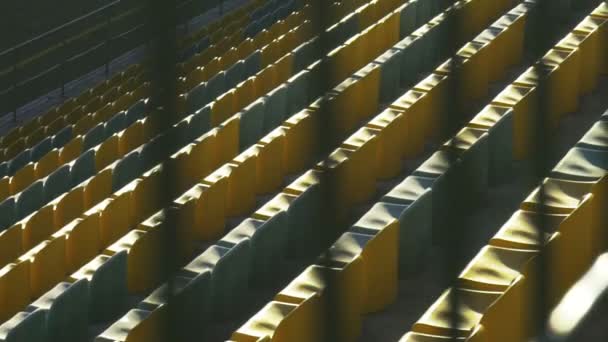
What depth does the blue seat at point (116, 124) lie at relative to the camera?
244 centimetres

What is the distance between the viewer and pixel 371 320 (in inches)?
45.5

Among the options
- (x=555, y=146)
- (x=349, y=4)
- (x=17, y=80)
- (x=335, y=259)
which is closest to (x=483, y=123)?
(x=555, y=146)

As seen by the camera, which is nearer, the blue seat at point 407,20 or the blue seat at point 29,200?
the blue seat at point 29,200

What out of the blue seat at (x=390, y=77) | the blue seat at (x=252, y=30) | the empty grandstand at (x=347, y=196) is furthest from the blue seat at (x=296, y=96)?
the blue seat at (x=252, y=30)

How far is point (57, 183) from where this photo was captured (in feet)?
6.70

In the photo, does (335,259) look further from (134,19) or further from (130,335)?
(134,19)

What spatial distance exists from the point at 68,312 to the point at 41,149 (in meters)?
1.35

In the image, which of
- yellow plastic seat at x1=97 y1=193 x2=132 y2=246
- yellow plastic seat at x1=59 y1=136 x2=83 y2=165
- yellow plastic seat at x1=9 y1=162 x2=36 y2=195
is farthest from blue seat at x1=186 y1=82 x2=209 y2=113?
yellow plastic seat at x1=97 y1=193 x2=132 y2=246

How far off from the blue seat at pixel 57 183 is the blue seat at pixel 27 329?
0.80m

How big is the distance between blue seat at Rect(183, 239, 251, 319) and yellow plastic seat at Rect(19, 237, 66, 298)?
0.32 m

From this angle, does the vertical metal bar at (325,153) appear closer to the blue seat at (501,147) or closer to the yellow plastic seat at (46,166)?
the blue seat at (501,147)

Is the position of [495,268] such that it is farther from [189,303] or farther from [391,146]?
[391,146]

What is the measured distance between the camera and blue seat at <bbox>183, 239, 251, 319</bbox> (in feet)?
3.97

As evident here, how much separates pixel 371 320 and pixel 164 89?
164 cm
